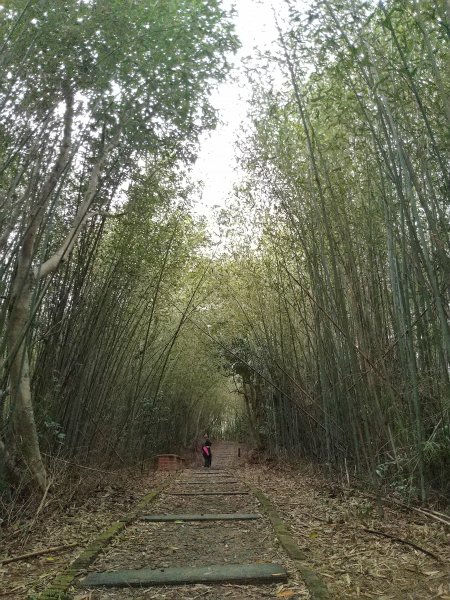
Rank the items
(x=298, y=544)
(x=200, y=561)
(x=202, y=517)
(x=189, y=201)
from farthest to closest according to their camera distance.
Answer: (x=189, y=201), (x=202, y=517), (x=298, y=544), (x=200, y=561)

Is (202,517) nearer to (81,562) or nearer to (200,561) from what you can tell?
(200,561)

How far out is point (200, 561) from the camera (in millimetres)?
2496

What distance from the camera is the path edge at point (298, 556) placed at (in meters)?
1.92

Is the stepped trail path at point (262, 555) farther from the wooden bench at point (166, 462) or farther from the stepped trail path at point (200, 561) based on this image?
the wooden bench at point (166, 462)

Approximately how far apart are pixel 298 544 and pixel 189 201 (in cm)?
370

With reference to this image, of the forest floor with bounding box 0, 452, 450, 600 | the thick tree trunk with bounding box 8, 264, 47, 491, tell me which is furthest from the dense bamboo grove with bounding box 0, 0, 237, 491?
the forest floor with bounding box 0, 452, 450, 600

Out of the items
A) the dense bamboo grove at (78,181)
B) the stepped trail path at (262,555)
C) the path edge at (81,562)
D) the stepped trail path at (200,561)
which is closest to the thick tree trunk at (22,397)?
the dense bamboo grove at (78,181)

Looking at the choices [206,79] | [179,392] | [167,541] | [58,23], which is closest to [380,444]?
[167,541]

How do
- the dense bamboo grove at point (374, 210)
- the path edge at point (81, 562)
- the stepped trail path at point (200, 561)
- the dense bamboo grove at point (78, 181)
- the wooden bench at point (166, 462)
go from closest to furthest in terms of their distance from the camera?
the path edge at point (81, 562)
the stepped trail path at point (200, 561)
the dense bamboo grove at point (374, 210)
the dense bamboo grove at point (78, 181)
the wooden bench at point (166, 462)

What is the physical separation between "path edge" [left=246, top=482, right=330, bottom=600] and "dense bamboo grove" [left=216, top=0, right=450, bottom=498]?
0.70m

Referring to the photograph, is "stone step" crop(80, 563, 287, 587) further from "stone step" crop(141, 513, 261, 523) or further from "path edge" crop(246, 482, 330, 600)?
"stone step" crop(141, 513, 261, 523)

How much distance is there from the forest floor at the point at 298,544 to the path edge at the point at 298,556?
0.12ft

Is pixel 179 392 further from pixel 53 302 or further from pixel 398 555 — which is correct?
pixel 398 555

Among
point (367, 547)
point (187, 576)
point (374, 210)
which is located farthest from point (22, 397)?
point (374, 210)
